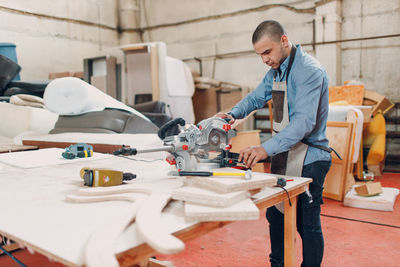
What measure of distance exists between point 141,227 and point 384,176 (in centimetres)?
469

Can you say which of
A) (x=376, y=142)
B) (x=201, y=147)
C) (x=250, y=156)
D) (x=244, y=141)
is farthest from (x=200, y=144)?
(x=376, y=142)

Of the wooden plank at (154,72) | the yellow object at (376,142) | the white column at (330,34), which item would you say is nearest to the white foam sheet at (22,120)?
the wooden plank at (154,72)

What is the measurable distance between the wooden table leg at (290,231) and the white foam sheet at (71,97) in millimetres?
2274

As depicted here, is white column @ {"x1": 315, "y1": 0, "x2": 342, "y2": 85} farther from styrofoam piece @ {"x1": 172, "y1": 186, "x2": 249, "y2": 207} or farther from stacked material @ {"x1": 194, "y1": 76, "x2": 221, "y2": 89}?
styrofoam piece @ {"x1": 172, "y1": 186, "x2": 249, "y2": 207}

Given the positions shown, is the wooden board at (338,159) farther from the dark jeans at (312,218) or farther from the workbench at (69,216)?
the workbench at (69,216)

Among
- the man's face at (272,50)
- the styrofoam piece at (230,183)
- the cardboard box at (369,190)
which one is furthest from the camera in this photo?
the cardboard box at (369,190)

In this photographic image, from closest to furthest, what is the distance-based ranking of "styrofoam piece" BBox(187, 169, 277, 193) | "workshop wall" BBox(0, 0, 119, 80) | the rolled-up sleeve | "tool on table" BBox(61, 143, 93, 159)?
"styrofoam piece" BBox(187, 169, 277, 193) → the rolled-up sleeve → "tool on table" BBox(61, 143, 93, 159) → "workshop wall" BBox(0, 0, 119, 80)

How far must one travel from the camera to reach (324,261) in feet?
6.97

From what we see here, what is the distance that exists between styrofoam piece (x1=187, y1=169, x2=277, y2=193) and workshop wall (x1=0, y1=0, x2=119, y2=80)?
6.05 m

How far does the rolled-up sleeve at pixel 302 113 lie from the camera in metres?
1.46

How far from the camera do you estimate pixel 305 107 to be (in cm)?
149

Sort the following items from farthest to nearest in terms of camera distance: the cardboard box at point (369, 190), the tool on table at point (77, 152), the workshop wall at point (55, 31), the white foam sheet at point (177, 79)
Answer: the workshop wall at point (55, 31) → the white foam sheet at point (177, 79) → the cardboard box at point (369, 190) → the tool on table at point (77, 152)

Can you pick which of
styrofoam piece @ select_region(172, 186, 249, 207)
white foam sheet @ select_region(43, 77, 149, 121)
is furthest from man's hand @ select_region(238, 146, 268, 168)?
white foam sheet @ select_region(43, 77, 149, 121)

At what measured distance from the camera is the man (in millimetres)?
1490
